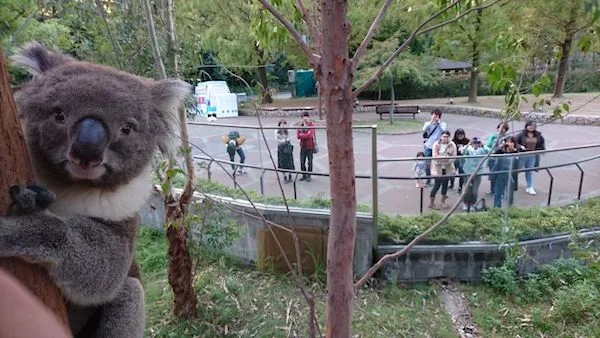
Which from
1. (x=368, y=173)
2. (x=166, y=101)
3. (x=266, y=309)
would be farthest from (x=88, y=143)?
(x=368, y=173)

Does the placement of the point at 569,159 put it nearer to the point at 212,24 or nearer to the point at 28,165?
the point at 28,165

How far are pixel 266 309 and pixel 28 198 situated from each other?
140 inches

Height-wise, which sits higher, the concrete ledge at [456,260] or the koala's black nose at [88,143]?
the koala's black nose at [88,143]

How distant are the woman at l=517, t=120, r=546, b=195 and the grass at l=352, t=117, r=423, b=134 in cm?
569

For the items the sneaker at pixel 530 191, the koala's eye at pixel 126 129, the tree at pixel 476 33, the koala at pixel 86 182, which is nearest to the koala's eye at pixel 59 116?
the koala at pixel 86 182

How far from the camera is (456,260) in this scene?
15.5ft

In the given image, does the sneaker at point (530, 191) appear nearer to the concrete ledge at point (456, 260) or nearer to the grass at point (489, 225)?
the grass at point (489, 225)

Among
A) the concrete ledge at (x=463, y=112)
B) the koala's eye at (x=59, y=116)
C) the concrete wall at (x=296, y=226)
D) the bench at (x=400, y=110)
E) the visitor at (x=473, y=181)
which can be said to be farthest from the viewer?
the bench at (x=400, y=110)

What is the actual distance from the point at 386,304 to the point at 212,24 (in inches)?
451

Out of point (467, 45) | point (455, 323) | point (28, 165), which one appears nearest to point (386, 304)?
point (455, 323)

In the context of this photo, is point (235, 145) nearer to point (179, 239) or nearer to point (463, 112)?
point (179, 239)

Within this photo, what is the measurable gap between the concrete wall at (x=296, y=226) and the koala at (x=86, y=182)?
3024mm

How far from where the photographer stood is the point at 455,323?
4.18 m

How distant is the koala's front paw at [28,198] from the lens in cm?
88
